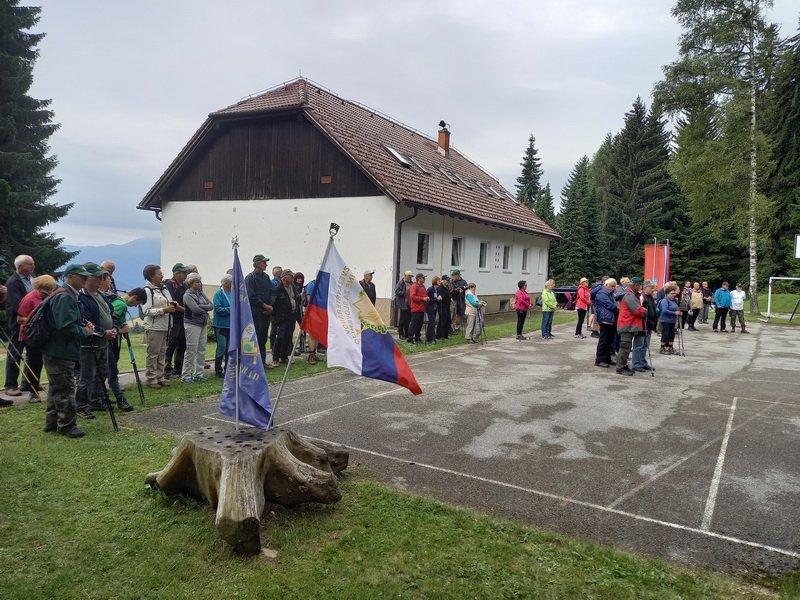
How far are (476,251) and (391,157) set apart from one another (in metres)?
5.69

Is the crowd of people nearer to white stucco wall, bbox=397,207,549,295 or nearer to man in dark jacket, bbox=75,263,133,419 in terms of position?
man in dark jacket, bbox=75,263,133,419

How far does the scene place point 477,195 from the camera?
25.3m

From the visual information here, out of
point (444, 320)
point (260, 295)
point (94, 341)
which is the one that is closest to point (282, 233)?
point (444, 320)

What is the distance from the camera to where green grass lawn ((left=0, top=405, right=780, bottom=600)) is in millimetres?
3562

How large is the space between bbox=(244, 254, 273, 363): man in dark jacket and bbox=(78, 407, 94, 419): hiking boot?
358 cm

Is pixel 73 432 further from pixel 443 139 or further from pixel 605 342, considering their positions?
pixel 443 139

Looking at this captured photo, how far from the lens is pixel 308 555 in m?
3.93

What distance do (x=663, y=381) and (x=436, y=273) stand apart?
449 inches

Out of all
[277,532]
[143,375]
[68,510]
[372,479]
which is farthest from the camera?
[143,375]

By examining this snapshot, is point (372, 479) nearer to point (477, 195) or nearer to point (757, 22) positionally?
point (477, 195)

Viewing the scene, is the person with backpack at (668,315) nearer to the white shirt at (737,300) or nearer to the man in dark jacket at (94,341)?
the white shirt at (737,300)

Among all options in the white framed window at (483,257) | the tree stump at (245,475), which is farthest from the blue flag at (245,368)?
the white framed window at (483,257)

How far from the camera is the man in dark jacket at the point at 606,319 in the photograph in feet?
39.0

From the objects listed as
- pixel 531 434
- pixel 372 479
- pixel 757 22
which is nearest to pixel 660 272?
pixel 757 22
